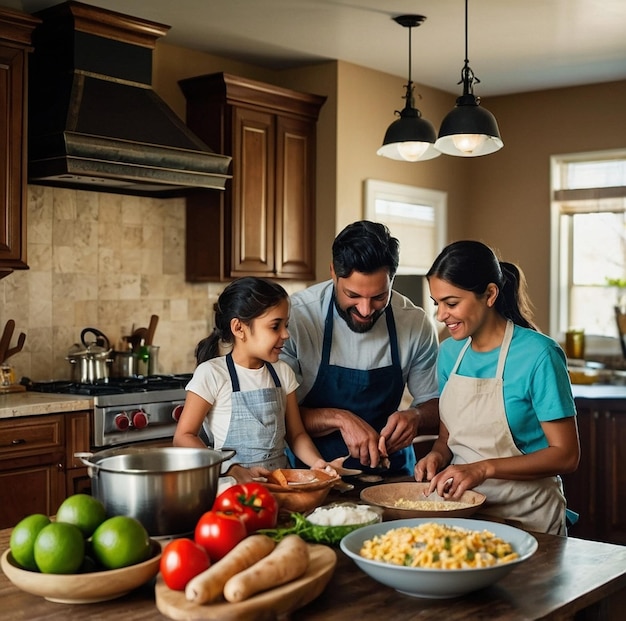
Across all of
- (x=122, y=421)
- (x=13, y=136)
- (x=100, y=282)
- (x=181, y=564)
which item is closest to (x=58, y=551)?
(x=181, y=564)

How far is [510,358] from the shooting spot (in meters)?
2.46

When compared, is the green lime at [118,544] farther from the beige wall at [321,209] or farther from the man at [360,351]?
the beige wall at [321,209]

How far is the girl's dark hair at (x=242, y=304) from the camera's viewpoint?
8.75 feet

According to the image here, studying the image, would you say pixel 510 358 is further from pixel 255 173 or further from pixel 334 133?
pixel 334 133

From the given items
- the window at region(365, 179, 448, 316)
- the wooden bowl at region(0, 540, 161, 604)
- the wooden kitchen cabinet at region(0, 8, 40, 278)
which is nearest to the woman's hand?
the wooden bowl at region(0, 540, 161, 604)

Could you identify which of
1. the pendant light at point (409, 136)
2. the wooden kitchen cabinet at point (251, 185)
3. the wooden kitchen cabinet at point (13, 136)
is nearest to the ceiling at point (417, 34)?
the wooden kitchen cabinet at point (251, 185)

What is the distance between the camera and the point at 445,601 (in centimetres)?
171

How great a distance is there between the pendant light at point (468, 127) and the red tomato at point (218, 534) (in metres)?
2.53

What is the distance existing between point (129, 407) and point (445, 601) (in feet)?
9.18

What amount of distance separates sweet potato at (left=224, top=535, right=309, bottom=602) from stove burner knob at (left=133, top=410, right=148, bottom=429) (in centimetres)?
268

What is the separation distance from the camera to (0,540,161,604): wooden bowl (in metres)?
1.62

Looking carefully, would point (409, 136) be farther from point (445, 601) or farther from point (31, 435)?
point (445, 601)

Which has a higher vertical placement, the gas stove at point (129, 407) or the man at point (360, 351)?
the man at point (360, 351)

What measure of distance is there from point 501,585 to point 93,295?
3566mm
